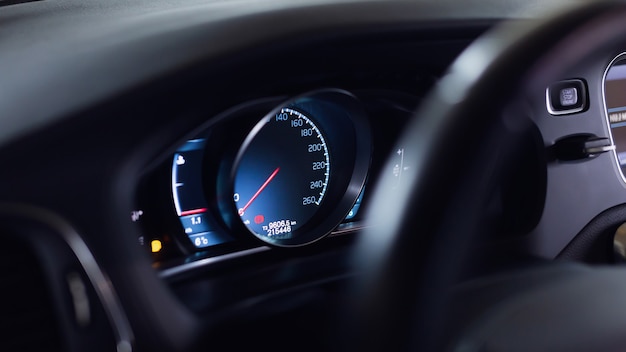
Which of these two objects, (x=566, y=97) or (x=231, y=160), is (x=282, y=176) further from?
(x=566, y=97)

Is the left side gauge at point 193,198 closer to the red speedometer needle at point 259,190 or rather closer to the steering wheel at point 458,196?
the red speedometer needle at point 259,190

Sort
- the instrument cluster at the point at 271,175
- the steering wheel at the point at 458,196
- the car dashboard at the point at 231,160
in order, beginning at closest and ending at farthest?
the steering wheel at the point at 458,196, the car dashboard at the point at 231,160, the instrument cluster at the point at 271,175

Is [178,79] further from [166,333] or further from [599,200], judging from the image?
[599,200]

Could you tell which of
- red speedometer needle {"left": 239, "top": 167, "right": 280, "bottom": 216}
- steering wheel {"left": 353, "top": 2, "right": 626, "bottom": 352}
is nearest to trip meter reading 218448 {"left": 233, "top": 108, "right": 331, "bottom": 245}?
red speedometer needle {"left": 239, "top": 167, "right": 280, "bottom": 216}

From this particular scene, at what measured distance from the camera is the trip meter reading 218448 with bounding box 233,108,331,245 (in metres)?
1.39

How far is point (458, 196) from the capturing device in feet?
1.98

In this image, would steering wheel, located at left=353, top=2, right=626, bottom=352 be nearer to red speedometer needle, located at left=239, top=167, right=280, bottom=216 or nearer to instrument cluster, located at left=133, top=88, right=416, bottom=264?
instrument cluster, located at left=133, top=88, right=416, bottom=264

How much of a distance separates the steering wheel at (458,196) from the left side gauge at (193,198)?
65 centimetres

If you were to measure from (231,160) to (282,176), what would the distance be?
14 cm

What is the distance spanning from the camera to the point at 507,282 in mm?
808

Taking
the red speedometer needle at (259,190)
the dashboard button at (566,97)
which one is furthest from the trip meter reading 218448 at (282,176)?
the dashboard button at (566,97)

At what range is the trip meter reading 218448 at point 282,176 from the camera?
139 centimetres

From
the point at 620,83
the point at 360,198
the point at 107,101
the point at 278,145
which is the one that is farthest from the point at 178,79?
the point at 620,83

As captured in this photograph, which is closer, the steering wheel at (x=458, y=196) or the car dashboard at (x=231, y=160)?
the steering wheel at (x=458, y=196)
